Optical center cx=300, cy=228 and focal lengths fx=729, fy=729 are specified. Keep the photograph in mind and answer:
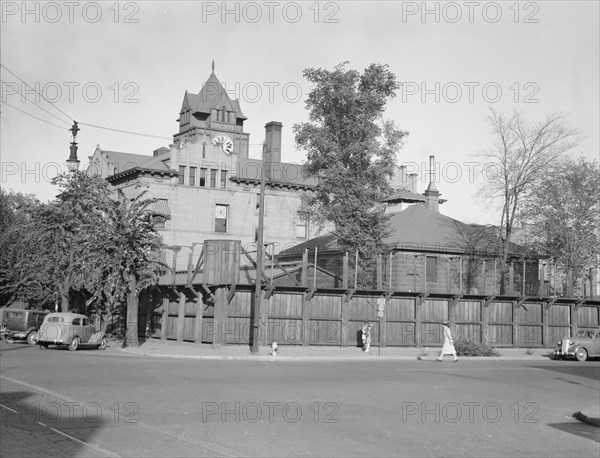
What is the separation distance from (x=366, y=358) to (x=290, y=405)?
2143cm

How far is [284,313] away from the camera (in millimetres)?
40125

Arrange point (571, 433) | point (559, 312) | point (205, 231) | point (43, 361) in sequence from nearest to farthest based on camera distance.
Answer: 1. point (571, 433)
2. point (43, 361)
3. point (559, 312)
4. point (205, 231)

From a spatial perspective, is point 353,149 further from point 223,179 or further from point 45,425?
point 45,425

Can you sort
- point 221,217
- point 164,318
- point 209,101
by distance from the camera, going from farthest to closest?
1. point 209,101
2. point 221,217
3. point 164,318

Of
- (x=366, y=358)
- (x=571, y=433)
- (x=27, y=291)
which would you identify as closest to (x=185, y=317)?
(x=366, y=358)

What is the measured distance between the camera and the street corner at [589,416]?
14846mm

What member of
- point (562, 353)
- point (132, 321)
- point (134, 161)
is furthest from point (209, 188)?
point (562, 353)

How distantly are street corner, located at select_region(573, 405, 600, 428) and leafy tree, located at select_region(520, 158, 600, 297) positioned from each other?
36.2 metres

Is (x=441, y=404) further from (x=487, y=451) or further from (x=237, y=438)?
(x=237, y=438)

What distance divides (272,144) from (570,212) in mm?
33129

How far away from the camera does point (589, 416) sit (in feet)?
49.7

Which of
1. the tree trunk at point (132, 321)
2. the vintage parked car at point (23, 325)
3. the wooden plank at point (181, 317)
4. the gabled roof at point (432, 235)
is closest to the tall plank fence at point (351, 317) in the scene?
the wooden plank at point (181, 317)

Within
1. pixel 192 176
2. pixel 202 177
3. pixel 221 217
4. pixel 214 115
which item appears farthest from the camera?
pixel 214 115

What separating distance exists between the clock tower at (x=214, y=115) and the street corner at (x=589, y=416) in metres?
68.3
